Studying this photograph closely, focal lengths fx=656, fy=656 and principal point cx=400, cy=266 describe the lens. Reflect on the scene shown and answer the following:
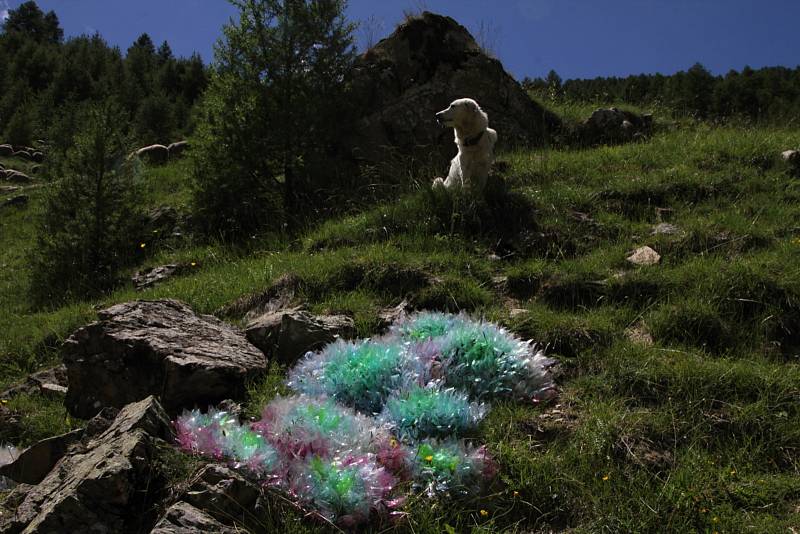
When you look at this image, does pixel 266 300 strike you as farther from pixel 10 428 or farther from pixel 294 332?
pixel 10 428

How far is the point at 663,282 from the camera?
5398mm

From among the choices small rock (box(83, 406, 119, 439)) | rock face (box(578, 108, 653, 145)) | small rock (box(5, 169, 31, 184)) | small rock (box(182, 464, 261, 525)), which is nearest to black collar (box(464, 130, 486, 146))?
rock face (box(578, 108, 653, 145))

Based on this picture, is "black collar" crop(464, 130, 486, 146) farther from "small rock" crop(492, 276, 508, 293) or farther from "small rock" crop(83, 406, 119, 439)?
"small rock" crop(83, 406, 119, 439)

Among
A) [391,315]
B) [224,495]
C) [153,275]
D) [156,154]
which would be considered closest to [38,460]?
[224,495]

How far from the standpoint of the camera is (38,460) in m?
3.85

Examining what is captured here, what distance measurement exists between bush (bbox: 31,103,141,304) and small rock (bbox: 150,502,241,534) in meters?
6.33

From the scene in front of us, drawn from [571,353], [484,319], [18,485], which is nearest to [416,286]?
[484,319]

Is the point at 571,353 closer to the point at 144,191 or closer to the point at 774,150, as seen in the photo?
the point at 774,150

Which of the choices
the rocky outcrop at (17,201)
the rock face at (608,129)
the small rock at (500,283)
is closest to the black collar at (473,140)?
the small rock at (500,283)

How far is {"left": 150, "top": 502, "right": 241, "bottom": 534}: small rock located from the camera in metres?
2.72

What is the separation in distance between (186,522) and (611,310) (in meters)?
3.59

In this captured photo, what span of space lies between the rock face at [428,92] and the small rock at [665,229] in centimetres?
376

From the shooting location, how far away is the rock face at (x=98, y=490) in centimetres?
285

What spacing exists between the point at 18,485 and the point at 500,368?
2.90 m
